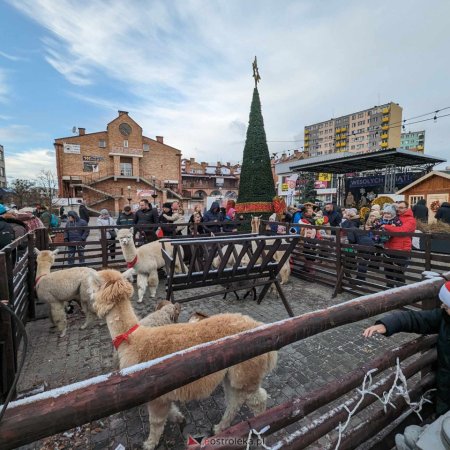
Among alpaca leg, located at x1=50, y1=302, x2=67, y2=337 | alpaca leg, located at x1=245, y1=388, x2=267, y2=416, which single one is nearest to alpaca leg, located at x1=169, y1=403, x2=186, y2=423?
alpaca leg, located at x1=245, y1=388, x2=267, y2=416

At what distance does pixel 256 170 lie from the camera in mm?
9664

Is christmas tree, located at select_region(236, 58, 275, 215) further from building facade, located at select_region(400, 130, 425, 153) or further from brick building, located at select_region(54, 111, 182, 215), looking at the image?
building facade, located at select_region(400, 130, 425, 153)

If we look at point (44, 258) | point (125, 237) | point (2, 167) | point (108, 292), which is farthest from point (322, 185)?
point (2, 167)

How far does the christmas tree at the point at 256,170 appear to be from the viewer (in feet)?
31.4

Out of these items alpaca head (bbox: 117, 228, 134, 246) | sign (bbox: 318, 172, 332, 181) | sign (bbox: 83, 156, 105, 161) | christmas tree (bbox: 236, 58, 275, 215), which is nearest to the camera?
alpaca head (bbox: 117, 228, 134, 246)

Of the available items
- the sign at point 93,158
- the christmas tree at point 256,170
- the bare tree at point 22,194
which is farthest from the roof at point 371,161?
the sign at point 93,158

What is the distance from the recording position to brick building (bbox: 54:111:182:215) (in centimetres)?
3891

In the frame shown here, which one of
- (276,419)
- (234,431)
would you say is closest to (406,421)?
(276,419)

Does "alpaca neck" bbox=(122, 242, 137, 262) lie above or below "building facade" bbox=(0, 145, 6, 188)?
below

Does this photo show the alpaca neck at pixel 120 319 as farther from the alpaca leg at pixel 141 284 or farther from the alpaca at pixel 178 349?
the alpaca leg at pixel 141 284

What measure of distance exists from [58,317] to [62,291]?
0.39 metres

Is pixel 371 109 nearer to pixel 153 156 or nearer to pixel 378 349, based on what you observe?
pixel 153 156

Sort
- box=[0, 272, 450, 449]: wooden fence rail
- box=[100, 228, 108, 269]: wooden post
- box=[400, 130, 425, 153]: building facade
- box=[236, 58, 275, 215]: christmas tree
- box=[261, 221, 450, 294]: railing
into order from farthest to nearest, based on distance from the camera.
Answer: 1. box=[400, 130, 425, 153]: building facade
2. box=[236, 58, 275, 215]: christmas tree
3. box=[100, 228, 108, 269]: wooden post
4. box=[261, 221, 450, 294]: railing
5. box=[0, 272, 450, 449]: wooden fence rail

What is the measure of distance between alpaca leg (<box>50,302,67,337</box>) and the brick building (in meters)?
33.2
